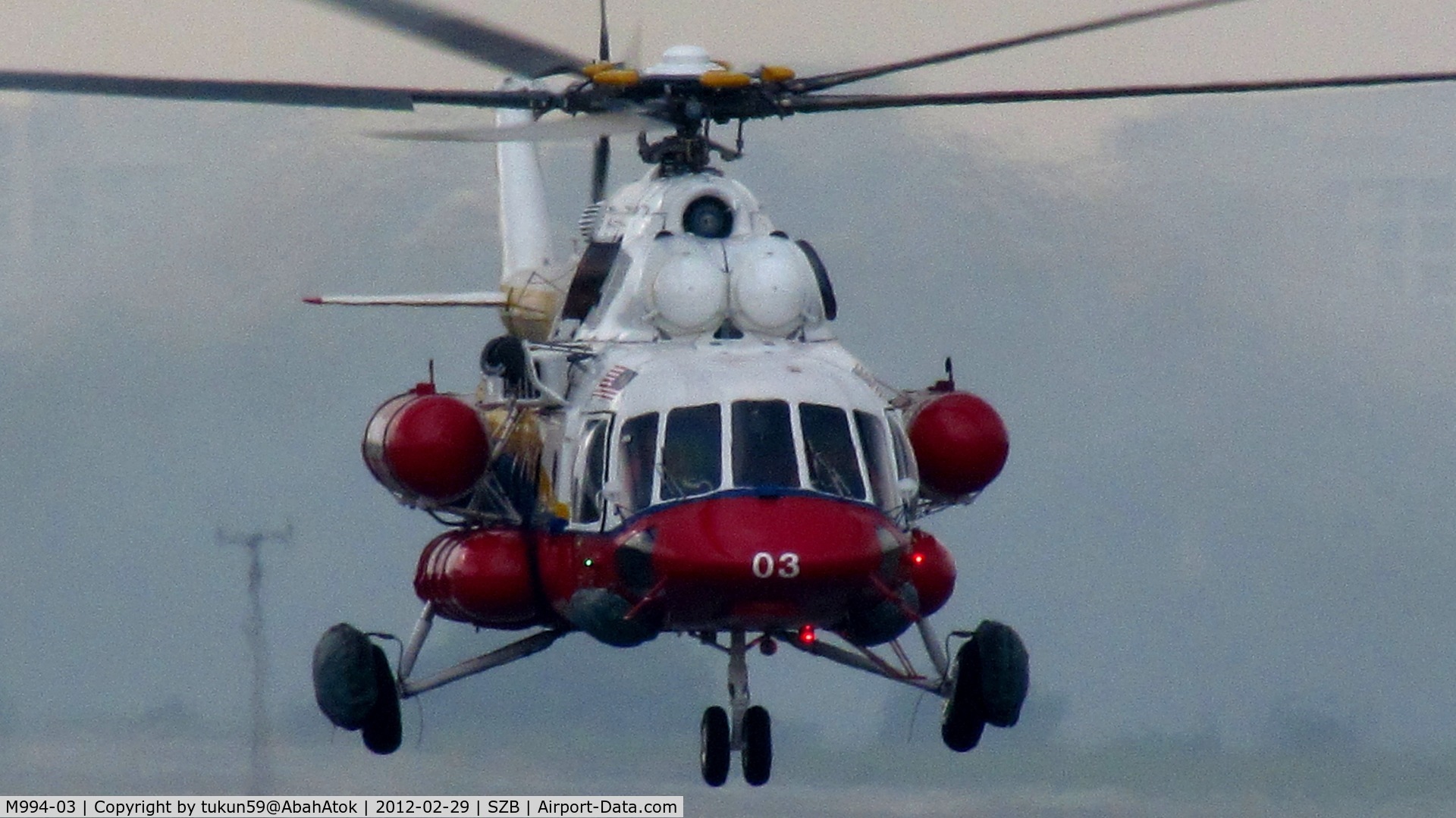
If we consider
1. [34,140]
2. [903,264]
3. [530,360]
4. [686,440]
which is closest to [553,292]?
[530,360]

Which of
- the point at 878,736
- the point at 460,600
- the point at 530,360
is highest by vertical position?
the point at 530,360

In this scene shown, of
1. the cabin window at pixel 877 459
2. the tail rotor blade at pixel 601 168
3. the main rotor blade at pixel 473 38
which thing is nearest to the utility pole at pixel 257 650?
the tail rotor blade at pixel 601 168

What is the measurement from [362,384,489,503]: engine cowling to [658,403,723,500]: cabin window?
278cm

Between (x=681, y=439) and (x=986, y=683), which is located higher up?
(x=681, y=439)

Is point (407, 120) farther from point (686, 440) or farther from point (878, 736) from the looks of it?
point (686, 440)

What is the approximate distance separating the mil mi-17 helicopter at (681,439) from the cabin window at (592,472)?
0.03 metres

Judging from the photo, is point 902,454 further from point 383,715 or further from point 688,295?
point 383,715

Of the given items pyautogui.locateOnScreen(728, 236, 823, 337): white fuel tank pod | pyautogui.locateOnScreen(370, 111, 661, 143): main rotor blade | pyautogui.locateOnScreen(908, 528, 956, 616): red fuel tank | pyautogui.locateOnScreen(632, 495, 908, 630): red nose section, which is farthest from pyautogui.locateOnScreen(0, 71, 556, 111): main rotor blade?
pyautogui.locateOnScreen(908, 528, 956, 616): red fuel tank

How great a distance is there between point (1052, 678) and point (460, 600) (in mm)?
12595

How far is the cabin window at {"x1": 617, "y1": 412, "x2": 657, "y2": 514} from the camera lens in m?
30.5

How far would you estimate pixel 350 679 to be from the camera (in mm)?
33438

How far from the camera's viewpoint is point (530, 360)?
32.8 meters

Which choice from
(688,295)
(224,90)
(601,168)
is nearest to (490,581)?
(688,295)

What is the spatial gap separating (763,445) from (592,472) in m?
1.75
